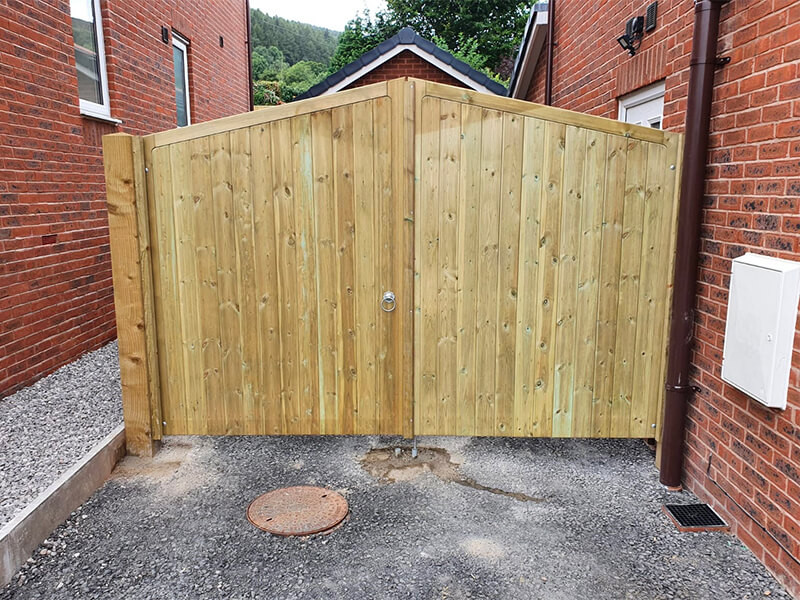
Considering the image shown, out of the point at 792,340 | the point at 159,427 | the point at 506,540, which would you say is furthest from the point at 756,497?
the point at 159,427

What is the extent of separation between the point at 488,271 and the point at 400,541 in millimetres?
1756

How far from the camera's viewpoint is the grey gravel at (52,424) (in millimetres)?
3393

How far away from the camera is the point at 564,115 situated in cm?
373

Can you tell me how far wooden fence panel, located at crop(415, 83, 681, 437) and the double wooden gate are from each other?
0.03ft

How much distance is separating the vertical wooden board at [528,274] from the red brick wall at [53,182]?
386 cm

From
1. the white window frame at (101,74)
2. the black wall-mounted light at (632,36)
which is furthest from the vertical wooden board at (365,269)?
the white window frame at (101,74)

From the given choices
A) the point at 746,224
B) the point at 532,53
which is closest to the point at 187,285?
the point at 746,224

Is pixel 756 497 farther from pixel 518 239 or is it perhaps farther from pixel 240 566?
pixel 240 566

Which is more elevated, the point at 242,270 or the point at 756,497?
the point at 242,270

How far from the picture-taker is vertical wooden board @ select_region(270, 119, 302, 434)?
3867 mm

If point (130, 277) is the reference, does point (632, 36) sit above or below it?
above

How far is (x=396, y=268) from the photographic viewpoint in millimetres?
3967

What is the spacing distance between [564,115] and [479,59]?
26.2 meters

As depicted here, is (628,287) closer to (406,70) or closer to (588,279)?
(588,279)
